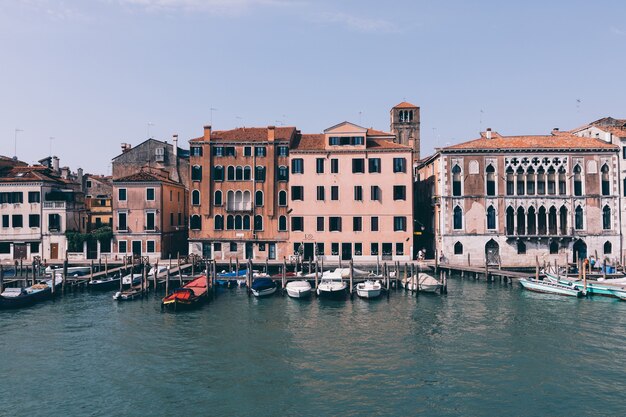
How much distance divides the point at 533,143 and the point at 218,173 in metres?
31.0

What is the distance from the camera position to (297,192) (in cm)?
5009

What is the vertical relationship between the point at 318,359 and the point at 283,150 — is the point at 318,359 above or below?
below

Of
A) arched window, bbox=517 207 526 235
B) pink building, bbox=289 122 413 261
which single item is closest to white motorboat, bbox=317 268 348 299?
pink building, bbox=289 122 413 261

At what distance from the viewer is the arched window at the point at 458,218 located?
49.4 meters

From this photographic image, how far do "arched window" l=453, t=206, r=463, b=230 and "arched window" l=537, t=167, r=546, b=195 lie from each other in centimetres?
774

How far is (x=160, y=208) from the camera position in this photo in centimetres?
5112

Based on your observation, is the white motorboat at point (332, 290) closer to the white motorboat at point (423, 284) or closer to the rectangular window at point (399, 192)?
the white motorboat at point (423, 284)

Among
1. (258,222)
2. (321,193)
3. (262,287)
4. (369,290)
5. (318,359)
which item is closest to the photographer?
(318,359)

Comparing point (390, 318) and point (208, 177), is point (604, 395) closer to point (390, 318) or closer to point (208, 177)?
point (390, 318)

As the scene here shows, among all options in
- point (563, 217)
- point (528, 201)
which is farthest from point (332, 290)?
point (563, 217)

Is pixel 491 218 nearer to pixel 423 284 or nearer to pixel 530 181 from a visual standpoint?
pixel 530 181

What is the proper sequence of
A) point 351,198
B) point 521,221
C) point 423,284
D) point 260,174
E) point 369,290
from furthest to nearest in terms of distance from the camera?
point 260,174 < point 351,198 < point 521,221 < point 423,284 < point 369,290

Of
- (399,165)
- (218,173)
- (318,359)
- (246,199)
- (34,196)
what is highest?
(399,165)

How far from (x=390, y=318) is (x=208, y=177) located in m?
26.7
